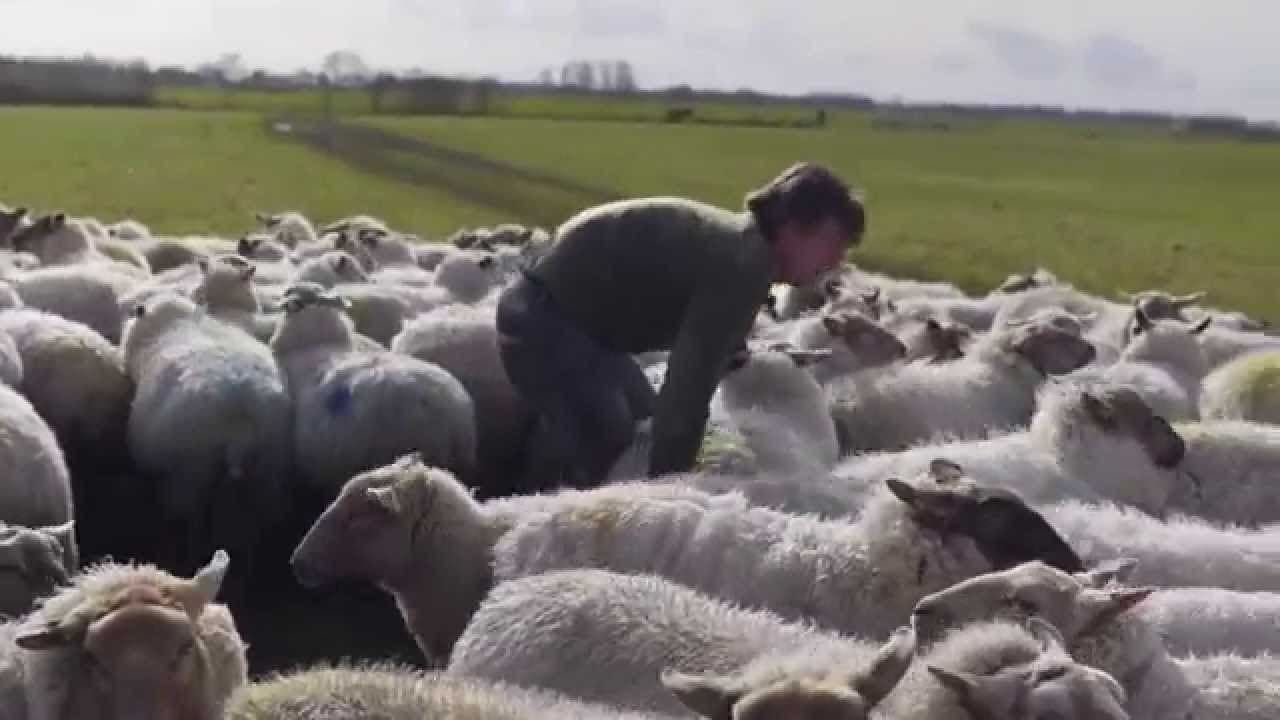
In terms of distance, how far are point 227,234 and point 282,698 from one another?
2373cm

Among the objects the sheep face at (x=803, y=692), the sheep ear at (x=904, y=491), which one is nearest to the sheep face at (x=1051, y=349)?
the sheep ear at (x=904, y=491)

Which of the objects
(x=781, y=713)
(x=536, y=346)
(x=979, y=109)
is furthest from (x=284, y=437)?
(x=979, y=109)

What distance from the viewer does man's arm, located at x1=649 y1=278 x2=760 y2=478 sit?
6637mm

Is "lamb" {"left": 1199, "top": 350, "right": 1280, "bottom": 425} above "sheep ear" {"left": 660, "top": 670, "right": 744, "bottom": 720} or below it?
below

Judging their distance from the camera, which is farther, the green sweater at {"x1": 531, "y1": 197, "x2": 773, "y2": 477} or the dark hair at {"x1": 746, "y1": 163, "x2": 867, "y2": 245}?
the green sweater at {"x1": 531, "y1": 197, "x2": 773, "y2": 477}

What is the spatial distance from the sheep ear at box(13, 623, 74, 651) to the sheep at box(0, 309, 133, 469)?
209 inches

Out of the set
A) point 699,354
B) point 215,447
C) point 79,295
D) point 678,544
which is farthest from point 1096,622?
point 79,295

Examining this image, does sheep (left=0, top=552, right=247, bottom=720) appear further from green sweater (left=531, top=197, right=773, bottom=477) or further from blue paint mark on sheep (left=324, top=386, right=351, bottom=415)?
blue paint mark on sheep (left=324, top=386, right=351, bottom=415)

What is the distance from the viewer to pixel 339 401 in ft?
28.5

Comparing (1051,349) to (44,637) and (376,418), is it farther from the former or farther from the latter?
(44,637)

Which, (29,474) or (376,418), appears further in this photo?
(376,418)

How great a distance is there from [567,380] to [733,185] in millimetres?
37208

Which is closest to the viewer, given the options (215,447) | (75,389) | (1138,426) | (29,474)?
(29,474)

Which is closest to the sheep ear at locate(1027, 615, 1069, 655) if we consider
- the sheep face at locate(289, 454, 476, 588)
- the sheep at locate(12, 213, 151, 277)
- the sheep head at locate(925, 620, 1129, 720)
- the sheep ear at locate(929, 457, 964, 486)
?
the sheep head at locate(925, 620, 1129, 720)
